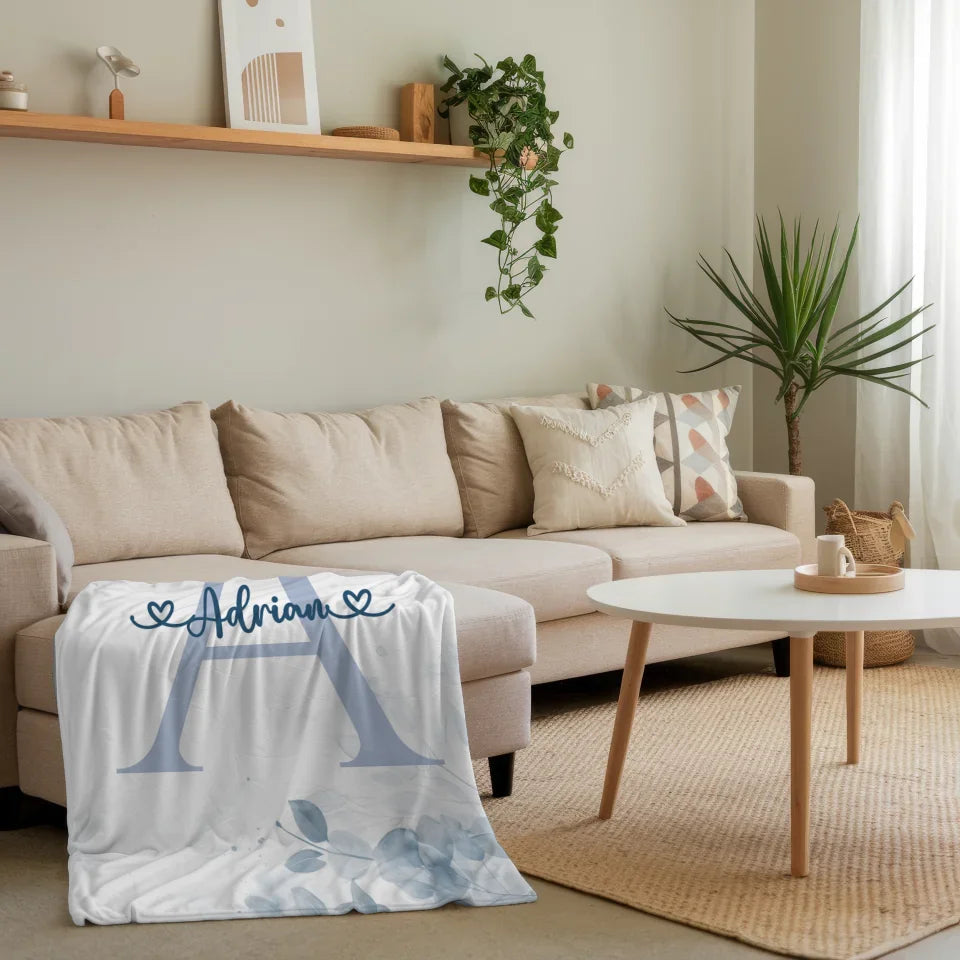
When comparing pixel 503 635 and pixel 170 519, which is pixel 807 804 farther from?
pixel 170 519

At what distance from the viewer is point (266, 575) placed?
307 cm

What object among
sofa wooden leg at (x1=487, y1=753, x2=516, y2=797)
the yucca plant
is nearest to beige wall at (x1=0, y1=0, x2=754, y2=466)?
the yucca plant

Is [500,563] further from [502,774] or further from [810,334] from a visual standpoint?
[810,334]

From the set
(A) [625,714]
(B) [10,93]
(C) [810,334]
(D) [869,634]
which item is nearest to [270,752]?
(A) [625,714]

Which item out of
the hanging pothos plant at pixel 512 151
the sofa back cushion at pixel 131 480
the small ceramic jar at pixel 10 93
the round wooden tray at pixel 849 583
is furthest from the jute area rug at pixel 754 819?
the small ceramic jar at pixel 10 93

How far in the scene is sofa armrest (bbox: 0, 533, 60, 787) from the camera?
2.60 meters

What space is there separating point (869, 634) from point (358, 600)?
215 cm

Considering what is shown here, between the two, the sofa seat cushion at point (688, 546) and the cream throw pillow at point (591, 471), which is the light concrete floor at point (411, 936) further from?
the cream throw pillow at point (591, 471)

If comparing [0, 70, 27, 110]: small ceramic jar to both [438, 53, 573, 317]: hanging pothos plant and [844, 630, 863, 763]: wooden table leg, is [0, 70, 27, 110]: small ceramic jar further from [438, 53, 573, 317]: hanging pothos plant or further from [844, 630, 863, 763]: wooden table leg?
[844, 630, 863, 763]: wooden table leg

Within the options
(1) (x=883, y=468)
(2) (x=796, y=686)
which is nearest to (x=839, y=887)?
(2) (x=796, y=686)

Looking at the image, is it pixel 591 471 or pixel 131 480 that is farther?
pixel 591 471

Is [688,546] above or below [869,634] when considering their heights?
above

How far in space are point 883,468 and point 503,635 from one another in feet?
7.62

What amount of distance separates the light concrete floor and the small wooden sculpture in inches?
80.5
